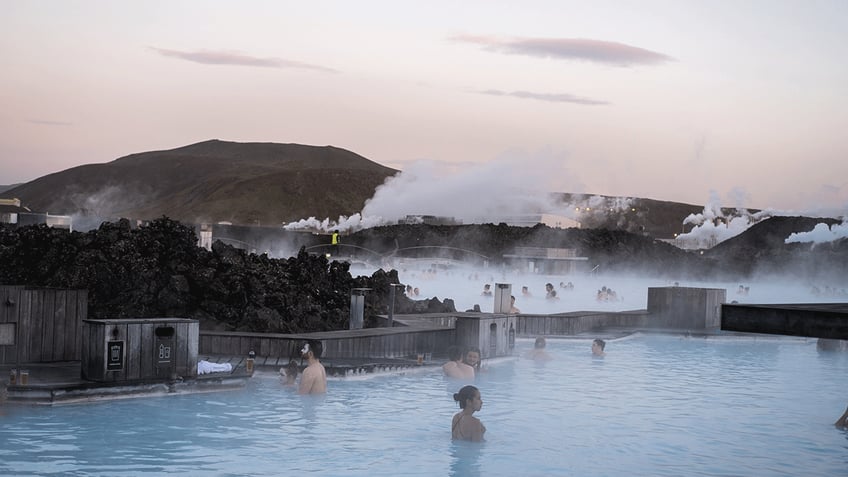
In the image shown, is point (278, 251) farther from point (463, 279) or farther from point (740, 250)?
point (740, 250)

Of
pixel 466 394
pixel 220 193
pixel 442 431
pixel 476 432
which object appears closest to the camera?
pixel 466 394

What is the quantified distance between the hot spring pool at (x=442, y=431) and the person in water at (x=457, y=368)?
0.85ft

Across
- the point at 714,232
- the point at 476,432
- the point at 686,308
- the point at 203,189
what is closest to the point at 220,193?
the point at 203,189

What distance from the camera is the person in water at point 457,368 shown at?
1525 cm

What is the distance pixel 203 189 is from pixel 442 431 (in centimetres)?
15797

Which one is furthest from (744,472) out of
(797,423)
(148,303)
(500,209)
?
(500,209)

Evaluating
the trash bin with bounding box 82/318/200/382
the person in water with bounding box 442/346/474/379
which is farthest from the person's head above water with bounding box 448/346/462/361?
the trash bin with bounding box 82/318/200/382

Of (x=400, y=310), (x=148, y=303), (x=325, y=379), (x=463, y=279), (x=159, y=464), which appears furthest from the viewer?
(x=463, y=279)

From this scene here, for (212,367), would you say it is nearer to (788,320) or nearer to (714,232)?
(788,320)

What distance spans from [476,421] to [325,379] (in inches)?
113

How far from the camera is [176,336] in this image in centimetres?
1227

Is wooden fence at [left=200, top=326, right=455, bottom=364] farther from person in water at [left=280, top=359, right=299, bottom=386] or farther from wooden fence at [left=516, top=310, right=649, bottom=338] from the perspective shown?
wooden fence at [left=516, top=310, right=649, bottom=338]

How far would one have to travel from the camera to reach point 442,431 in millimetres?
11852

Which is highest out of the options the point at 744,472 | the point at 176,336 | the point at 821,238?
the point at 821,238
